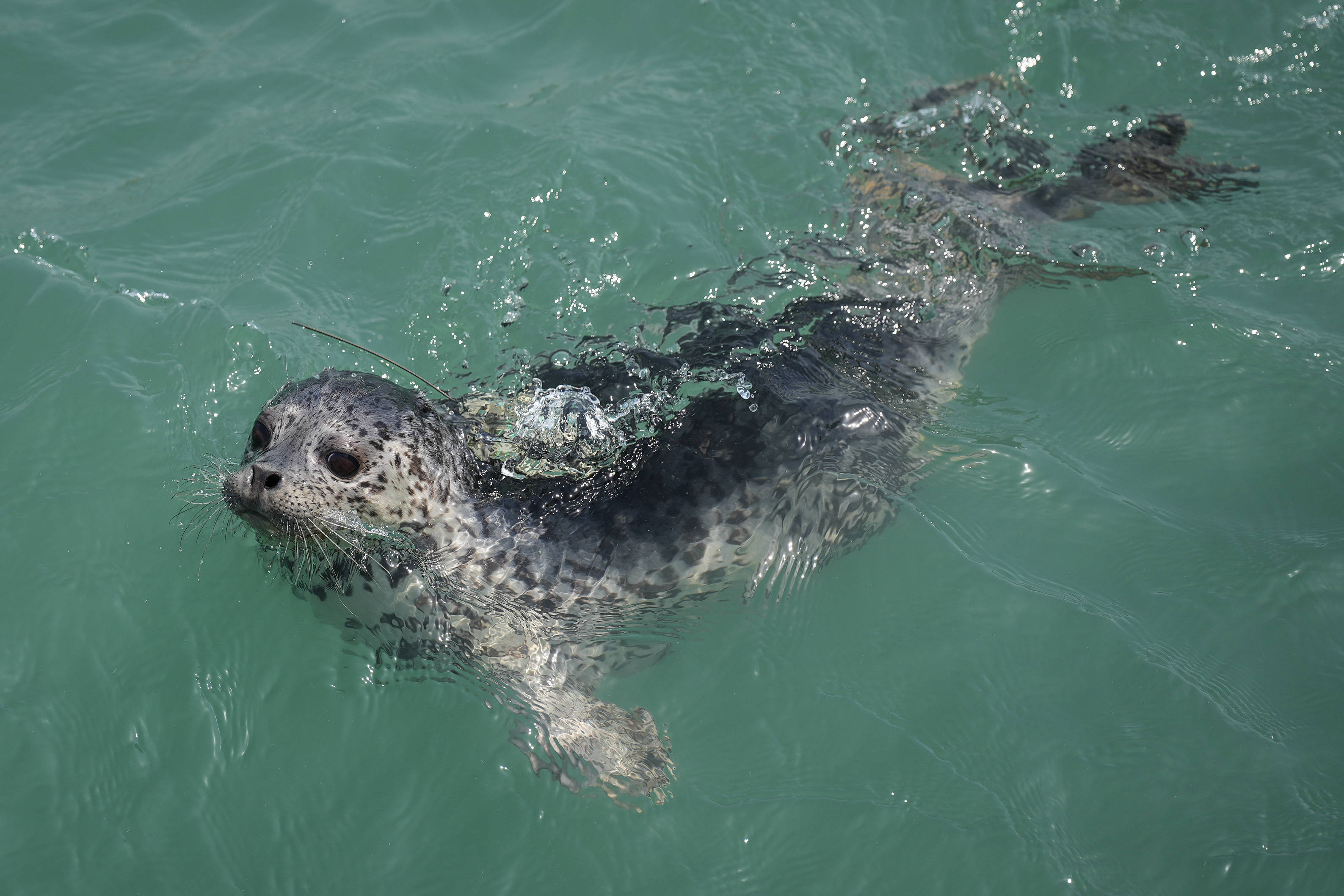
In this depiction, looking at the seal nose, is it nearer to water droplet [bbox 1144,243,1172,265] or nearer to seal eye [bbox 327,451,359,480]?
seal eye [bbox 327,451,359,480]

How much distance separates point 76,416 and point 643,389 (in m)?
2.87

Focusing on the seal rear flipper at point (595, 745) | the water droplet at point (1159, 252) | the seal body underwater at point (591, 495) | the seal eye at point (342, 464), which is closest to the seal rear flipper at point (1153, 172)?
the water droplet at point (1159, 252)

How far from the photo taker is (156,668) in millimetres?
3967

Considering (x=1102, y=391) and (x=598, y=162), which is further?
(x=598, y=162)

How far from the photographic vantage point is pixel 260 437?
4031mm

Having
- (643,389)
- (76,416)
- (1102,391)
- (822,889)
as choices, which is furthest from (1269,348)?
(76,416)

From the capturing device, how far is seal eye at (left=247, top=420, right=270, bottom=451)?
4008 mm

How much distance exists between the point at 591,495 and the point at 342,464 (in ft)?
3.56

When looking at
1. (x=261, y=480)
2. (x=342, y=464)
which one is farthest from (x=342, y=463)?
(x=261, y=480)

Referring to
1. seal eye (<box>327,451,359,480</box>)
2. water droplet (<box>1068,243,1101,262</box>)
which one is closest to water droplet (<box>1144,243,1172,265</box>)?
water droplet (<box>1068,243,1101,262</box>)

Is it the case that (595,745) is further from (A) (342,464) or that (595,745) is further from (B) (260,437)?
(B) (260,437)

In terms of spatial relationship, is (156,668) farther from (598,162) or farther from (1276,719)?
(1276,719)

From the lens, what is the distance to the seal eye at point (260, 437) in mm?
4008

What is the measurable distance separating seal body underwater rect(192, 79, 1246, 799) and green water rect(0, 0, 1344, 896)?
0.51 ft
